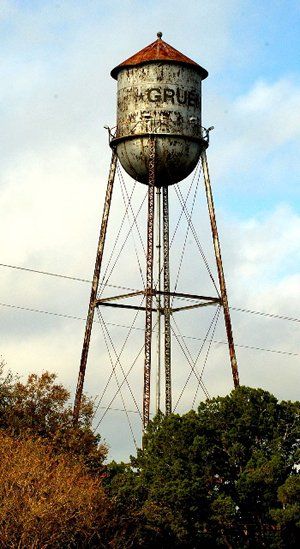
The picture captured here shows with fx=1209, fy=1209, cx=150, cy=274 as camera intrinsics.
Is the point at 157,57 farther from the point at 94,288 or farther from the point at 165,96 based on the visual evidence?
the point at 94,288

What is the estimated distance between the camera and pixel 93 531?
1769 inches

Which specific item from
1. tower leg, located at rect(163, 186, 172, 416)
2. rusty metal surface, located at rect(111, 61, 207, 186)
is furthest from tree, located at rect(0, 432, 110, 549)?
rusty metal surface, located at rect(111, 61, 207, 186)

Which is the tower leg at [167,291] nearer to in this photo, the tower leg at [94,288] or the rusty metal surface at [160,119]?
the rusty metal surface at [160,119]

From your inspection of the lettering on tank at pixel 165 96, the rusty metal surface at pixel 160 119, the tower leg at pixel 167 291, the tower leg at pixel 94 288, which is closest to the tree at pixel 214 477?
the tower leg at pixel 167 291

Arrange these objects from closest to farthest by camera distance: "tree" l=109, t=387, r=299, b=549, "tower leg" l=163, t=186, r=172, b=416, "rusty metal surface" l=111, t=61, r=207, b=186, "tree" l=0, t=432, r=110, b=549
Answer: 1. "tree" l=0, t=432, r=110, b=549
2. "tree" l=109, t=387, r=299, b=549
3. "rusty metal surface" l=111, t=61, r=207, b=186
4. "tower leg" l=163, t=186, r=172, b=416

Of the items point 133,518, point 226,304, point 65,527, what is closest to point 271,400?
point 226,304

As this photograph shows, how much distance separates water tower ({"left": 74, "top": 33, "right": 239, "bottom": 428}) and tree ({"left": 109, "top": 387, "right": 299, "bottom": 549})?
182cm

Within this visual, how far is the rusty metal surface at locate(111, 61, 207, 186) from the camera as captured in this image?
→ 48438 mm

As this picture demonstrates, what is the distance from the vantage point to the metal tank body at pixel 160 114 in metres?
48.5

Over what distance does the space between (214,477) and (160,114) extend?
47.5ft

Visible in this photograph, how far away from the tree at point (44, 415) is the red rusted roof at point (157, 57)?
45.8 feet

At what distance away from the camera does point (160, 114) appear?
48406 mm

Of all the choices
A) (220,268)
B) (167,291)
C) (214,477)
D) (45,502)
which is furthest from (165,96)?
(45,502)

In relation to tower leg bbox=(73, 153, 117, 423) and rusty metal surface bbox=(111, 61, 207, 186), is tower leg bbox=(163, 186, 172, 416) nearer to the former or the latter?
rusty metal surface bbox=(111, 61, 207, 186)
